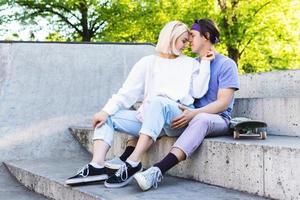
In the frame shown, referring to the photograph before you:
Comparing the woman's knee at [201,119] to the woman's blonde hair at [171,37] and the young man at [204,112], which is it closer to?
the young man at [204,112]

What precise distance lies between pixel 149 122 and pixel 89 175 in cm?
53

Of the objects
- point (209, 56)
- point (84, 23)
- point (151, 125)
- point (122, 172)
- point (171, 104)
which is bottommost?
point (122, 172)

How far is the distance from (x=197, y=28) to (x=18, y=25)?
597 inches

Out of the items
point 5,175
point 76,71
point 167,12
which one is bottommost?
point 5,175

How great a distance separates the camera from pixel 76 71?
602 cm

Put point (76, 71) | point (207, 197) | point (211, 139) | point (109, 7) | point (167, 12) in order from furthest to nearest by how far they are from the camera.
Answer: point (109, 7) < point (167, 12) < point (76, 71) < point (211, 139) < point (207, 197)

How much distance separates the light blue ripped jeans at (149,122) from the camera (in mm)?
3127

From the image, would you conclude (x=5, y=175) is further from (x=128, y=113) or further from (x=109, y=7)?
(x=109, y=7)

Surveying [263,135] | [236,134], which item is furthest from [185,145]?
[263,135]

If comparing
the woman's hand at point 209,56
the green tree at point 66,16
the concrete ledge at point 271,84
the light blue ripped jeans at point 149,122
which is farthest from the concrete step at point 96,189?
the green tree at point 66,16

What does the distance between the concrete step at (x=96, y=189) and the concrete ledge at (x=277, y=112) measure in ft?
2.45

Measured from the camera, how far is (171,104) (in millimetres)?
3260

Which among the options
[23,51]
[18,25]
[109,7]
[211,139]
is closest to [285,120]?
[211,139]

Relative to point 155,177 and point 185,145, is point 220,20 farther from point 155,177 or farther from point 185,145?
point 155,177
